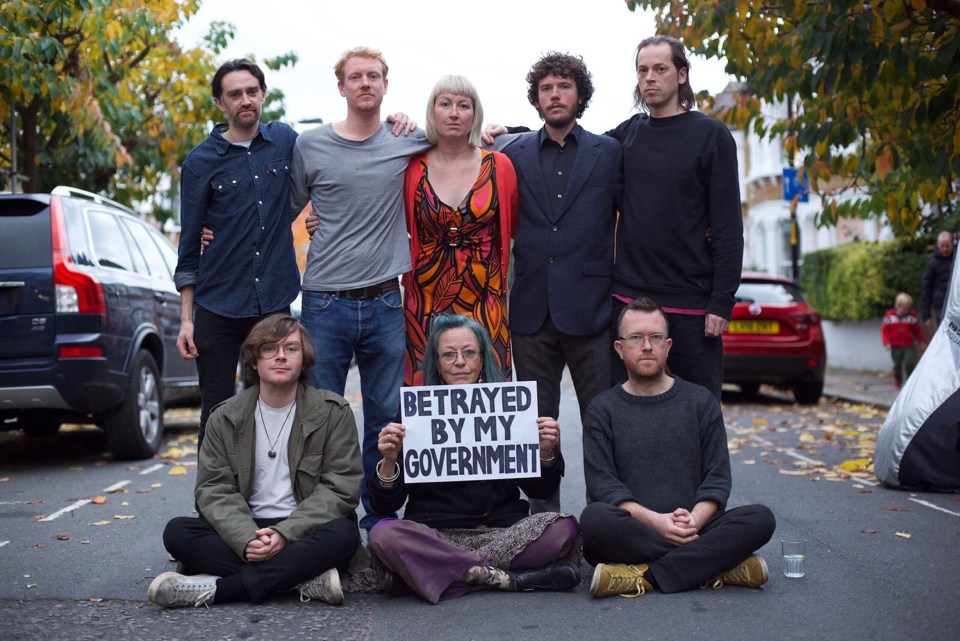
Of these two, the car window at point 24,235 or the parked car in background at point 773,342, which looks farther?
the parked car in background at point 773,342

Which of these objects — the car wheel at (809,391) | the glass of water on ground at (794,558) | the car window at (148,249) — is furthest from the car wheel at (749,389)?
the glass of water on ground at (794,558)

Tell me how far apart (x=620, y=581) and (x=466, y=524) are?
2.41 ft

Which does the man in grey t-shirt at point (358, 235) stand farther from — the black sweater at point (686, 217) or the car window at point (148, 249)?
the car window at point (148, 249)

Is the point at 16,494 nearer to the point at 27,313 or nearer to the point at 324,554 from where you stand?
the point at 27,313


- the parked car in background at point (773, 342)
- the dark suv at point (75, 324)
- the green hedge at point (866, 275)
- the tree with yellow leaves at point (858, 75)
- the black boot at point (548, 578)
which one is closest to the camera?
the black boot at point (548, 578)

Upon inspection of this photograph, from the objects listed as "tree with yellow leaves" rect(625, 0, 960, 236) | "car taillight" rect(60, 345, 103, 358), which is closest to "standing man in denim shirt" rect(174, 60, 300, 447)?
"car taillight" rect(60, 345, 103, 358)

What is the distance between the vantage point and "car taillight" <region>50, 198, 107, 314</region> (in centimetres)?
866

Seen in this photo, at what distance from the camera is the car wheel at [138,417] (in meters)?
9.37

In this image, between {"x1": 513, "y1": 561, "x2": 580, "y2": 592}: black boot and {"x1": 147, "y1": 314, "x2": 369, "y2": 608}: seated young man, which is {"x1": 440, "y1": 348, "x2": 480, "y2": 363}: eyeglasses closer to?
{"x1": 147, "y1": 314, "x2": 369, "y2": 608}: seated young man

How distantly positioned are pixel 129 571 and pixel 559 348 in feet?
7.66

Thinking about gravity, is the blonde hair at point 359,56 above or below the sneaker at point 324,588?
above

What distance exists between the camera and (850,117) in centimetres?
891

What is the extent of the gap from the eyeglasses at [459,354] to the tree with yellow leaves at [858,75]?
3898mm

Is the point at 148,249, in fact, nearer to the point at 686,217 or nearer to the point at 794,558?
the point at 686,217
